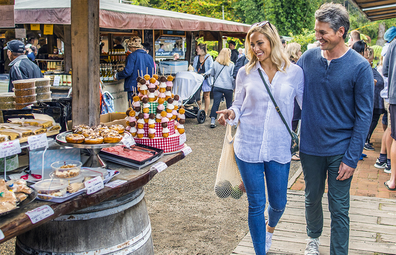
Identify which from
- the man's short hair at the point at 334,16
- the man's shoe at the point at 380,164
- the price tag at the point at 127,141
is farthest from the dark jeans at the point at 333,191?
the man's shoe at the point at 380,164

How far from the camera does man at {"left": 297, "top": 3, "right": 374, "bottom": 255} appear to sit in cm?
276

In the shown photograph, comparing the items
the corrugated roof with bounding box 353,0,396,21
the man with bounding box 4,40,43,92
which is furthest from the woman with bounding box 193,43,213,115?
the man with bounding box 4,40,43,92

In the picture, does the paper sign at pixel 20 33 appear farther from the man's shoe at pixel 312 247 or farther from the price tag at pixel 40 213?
the man's shoe at pixel 312 247

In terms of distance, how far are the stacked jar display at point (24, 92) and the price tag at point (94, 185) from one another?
6.57 feet

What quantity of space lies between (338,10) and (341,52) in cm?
30

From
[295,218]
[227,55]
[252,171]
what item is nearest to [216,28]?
[227,55]

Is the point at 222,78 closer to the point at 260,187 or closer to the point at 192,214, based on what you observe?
the point at 192,214

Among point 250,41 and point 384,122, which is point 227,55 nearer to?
point 384,122

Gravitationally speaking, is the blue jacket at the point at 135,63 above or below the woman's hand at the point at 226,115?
above

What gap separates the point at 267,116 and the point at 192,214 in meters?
2.02

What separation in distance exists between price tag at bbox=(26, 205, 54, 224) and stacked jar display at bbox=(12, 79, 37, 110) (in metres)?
2.18

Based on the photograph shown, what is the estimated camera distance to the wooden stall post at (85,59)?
3.03m

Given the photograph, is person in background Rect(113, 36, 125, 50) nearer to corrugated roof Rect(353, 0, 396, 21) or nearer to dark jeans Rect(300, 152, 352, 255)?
corrugated roof Rect(353, 0, 396, 21)

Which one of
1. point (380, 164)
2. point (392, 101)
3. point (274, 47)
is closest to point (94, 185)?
point (274, 47)
